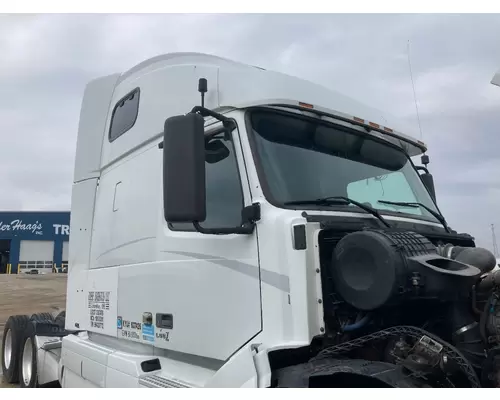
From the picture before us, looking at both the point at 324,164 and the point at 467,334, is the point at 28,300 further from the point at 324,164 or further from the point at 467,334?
the point at 467,334

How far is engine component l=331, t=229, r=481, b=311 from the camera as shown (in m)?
2.31

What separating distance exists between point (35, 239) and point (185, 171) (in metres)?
38.3

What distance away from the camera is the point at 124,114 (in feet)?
13.5

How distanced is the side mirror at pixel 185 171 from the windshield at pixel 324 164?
461 millimetres

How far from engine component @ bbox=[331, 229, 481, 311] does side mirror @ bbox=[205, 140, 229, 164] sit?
0.94 meters

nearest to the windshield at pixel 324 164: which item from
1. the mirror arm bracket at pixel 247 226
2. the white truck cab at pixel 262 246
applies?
the white truck cab at pixel 262 246

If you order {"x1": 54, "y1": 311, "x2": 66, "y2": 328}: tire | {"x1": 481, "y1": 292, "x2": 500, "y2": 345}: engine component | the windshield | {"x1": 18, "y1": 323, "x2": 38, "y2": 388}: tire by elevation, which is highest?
the windshield

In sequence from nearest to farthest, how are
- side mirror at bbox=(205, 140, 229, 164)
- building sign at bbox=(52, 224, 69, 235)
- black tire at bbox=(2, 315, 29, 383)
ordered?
side mirror at bbox=(205, 140, 229, 164) < black tire at bbox=(2, 315, 29, 383) < building sign at bbox=(52, 224, 69, 235)

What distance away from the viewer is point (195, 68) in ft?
11.0

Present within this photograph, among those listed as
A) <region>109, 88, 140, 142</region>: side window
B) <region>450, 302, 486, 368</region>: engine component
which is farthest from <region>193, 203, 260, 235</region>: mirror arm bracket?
<region>109, 88, 140, 142</region>: side window

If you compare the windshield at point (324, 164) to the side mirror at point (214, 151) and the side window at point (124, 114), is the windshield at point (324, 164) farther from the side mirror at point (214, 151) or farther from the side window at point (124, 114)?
the side window at point (124, 114)

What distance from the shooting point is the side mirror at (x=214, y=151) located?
296 centimetres

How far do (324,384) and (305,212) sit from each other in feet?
2.90

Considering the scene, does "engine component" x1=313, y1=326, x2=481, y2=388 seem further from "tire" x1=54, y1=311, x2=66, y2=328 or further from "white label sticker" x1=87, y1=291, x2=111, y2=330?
"tire" x1=54, y1=311, x2=66, y2=328
